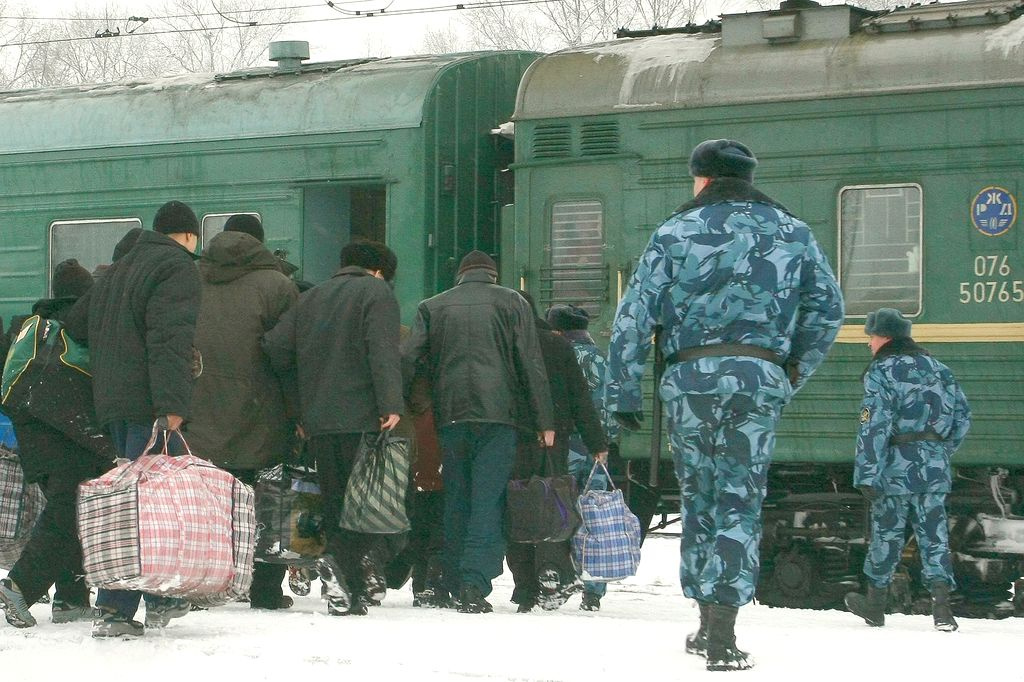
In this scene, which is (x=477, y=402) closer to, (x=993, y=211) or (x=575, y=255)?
(x=575, y=255)

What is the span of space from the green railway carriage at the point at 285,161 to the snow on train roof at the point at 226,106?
11 mm

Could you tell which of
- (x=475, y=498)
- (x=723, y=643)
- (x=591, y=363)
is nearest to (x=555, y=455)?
(x=475, y=498)

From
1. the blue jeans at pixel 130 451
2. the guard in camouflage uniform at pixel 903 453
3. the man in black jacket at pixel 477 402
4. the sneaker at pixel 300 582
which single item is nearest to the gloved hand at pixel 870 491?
the guard in camouflage uniform at pixel 903 453

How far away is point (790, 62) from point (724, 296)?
166 inches

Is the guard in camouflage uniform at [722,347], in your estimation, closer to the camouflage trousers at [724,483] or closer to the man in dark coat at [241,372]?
the camouflage trousers at [724,483]

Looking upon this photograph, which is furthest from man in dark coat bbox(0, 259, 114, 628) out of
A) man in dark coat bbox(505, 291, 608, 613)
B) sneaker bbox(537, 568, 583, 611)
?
sneaker bbox(537, 568, 583, 611)

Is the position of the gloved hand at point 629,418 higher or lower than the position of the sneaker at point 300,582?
higher

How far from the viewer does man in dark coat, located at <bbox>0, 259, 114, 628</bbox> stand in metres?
7.07

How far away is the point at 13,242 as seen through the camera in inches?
476

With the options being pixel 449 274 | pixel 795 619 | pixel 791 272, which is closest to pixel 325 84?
pixel 449 274

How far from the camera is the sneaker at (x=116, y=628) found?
6414mm

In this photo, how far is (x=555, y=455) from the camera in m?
8.23

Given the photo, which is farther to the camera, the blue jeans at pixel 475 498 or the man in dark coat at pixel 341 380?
the blue jeans at pixel 475 498

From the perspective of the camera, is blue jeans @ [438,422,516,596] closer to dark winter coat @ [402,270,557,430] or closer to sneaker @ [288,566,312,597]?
dark winter coat @ [402,270,557,430]
